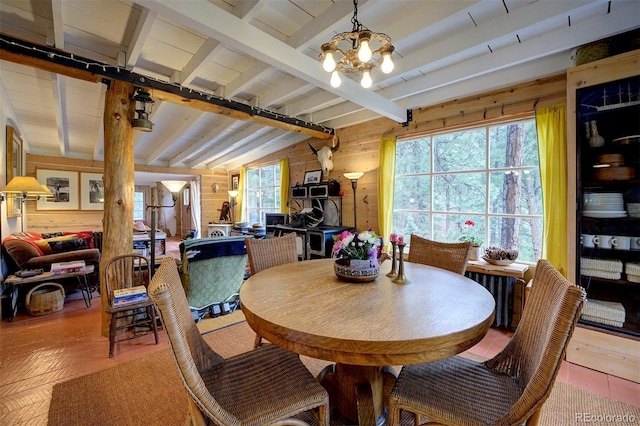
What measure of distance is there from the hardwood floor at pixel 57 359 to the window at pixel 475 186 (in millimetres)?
1104

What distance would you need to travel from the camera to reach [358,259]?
5.27 ft

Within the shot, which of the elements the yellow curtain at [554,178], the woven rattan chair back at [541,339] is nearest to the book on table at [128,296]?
the woven rattan chair back at [541,339]

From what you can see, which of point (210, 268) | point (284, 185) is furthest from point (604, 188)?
point (284, 185)

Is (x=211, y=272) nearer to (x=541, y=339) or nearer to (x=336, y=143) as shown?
(x=541, y=339)

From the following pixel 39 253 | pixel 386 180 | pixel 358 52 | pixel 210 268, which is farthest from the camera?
pixel 386 180

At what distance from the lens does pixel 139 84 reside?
267 cm

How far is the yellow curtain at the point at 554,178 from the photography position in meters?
2.51

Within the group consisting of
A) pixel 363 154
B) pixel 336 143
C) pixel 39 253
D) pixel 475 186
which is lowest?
pixel 39 253

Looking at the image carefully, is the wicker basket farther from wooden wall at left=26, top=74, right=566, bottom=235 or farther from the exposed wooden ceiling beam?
wooden wall at left=26, top=74, right=566, bottom=235

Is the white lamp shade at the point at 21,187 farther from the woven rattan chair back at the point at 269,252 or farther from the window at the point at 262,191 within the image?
the window at the point at 262,191

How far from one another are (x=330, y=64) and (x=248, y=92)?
7.51 ft

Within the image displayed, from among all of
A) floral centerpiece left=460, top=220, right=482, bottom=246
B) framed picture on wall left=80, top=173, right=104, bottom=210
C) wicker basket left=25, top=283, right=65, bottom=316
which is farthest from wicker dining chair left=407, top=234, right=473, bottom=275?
framed picture on wall left=80, top=173, right=104, bottom=210

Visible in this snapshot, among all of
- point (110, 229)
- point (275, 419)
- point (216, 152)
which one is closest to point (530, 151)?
point (275, 419)

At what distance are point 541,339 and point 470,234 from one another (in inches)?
94.9
